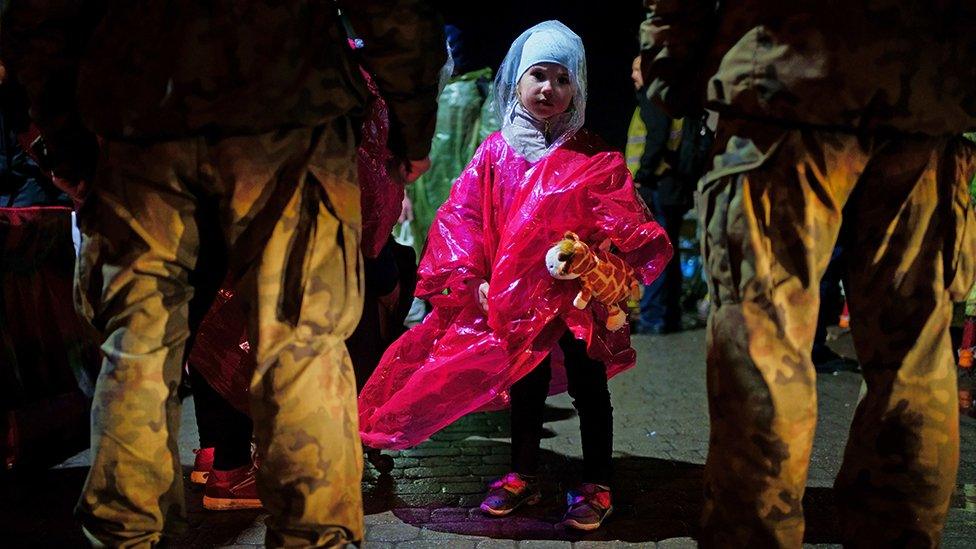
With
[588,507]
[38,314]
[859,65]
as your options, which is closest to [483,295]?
[588,507]

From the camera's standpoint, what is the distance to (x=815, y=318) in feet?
6.41

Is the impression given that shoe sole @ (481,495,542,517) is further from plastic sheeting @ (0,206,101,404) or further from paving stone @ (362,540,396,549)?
plastic sheeting @ (0,206,101,404)

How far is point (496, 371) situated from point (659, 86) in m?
1.27

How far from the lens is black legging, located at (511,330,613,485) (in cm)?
304

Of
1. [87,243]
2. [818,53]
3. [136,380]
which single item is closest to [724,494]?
[818,53]

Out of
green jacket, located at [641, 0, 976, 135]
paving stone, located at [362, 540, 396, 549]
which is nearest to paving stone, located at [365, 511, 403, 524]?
paving stone, located at [362, 540, 396, 549]

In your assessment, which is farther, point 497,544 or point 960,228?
point 497,544

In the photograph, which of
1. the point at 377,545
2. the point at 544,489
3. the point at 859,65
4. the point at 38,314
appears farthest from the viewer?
the point at 38,314

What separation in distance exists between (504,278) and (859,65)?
4.84ft

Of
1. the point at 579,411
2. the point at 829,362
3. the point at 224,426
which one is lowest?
the point at 829,362

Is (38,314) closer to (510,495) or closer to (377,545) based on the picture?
(377,545)

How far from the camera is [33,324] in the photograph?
136 inches

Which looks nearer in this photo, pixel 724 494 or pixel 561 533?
pixel 724 494

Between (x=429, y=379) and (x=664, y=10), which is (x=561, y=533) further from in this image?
(x=664, y=10)
